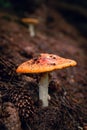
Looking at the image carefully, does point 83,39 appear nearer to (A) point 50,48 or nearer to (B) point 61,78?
(A) point 50,48

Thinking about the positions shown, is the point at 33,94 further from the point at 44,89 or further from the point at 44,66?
the point at 44,66

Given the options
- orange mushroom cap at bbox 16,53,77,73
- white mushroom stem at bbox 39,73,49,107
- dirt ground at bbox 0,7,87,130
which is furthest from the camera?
white mushroom stem at bbox 39,73,49,107

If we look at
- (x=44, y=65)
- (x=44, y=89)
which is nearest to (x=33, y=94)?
(x=44, y=89)

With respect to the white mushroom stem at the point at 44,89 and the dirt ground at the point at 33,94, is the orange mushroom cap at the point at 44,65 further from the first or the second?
the dirt ground at the point at 33,94

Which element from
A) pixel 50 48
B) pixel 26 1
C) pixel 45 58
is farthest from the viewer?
pixel 26 1

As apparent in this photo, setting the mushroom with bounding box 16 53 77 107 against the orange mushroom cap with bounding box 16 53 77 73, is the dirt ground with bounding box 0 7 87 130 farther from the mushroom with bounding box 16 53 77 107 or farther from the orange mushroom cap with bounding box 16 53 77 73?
the orange mushroom cap with bounding box 16 53 77 73

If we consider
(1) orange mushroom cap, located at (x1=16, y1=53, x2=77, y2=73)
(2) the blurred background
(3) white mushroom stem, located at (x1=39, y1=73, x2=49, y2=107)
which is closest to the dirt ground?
(3) white mushroom stem, located at (x1=39, y1=73, x2=49, y2=107)

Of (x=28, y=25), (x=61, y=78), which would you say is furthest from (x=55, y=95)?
(x=28, y=25)
